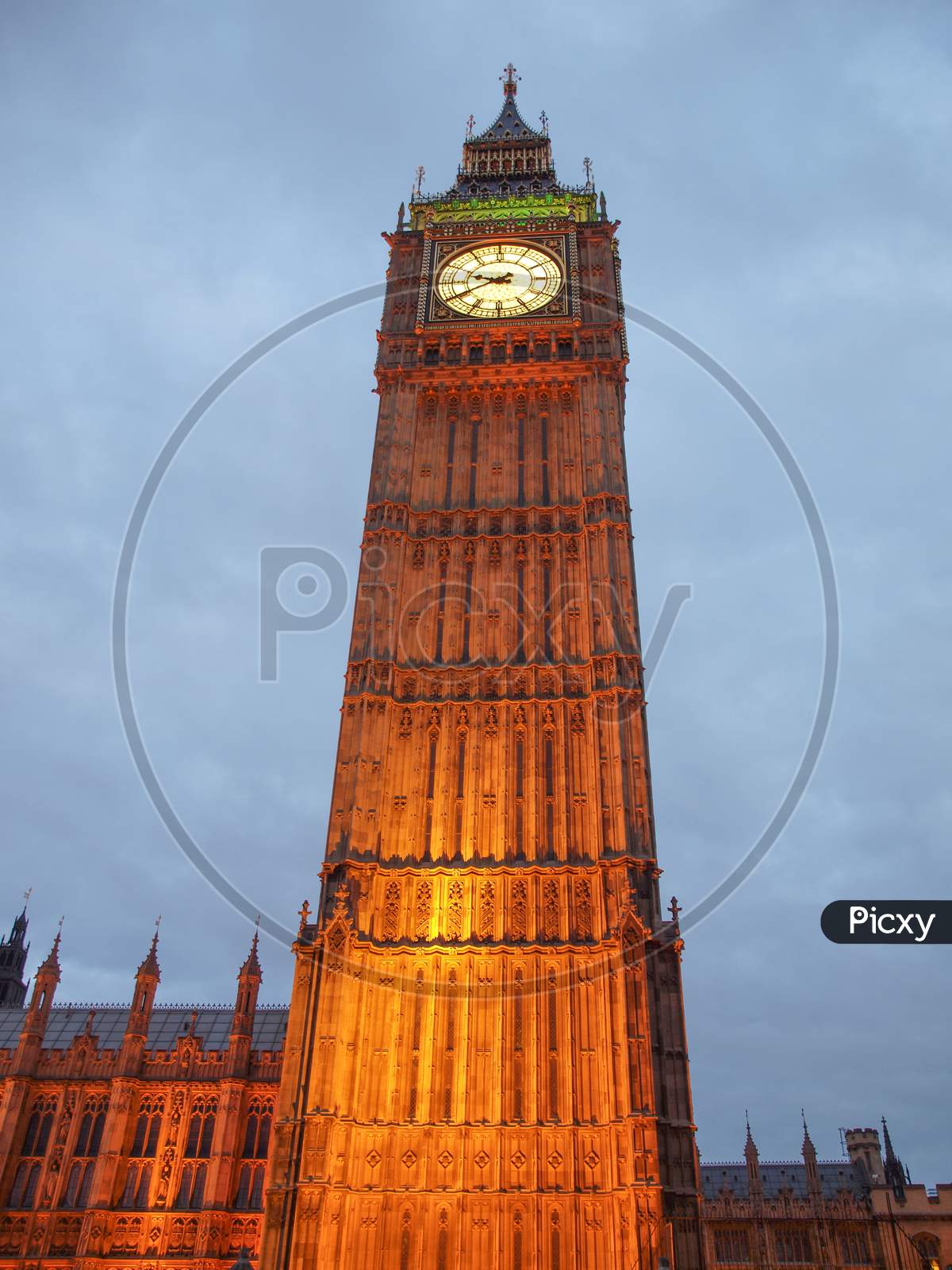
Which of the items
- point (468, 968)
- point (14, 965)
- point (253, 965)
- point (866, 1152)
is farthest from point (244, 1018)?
point (866, 1152)

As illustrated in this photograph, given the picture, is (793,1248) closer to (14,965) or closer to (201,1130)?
(201,1130)

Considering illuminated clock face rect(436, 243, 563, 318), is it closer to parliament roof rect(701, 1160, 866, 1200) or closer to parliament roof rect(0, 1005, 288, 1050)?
parliament roof rect(0, 1005, 288, 1050)

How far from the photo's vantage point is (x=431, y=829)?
122ft

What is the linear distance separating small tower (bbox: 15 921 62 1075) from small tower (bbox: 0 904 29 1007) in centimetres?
1895

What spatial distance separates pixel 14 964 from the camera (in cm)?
6744

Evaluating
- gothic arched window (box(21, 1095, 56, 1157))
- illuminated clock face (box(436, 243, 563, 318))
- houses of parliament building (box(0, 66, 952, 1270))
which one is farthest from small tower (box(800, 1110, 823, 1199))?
illuminated clock face (box(436, 243, 563, 318))

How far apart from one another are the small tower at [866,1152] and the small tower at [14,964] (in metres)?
55.0

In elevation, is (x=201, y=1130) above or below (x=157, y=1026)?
below

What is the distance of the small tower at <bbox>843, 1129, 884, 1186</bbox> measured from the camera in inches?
2525

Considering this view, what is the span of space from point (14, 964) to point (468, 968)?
46663mm

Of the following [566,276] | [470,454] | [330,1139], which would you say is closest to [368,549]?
[470,454]

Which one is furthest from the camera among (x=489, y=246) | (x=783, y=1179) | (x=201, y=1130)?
(x=783, y=1179)

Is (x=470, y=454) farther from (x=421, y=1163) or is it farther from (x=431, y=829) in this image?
(x=421, y=1163)

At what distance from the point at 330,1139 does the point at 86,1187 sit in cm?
1792
